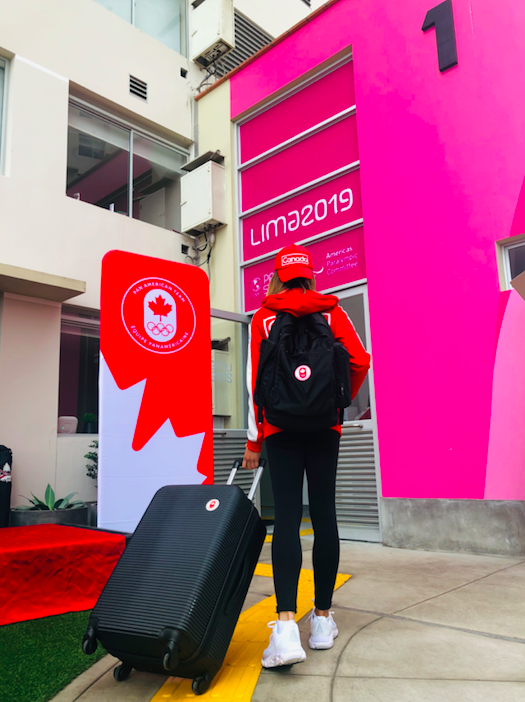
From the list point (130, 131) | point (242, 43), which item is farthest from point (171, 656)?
point (242, 43)

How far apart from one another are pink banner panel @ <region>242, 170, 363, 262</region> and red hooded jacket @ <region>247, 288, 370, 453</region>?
10.9ft

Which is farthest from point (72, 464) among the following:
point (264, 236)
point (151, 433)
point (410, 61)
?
point (410, 61)

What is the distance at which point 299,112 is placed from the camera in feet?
18.9

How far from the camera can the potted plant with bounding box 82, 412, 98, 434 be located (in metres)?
5.38

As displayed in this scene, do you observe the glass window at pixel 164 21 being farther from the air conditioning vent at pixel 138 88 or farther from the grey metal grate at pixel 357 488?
the grey metal grate at pixel 357 488

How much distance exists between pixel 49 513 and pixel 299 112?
4.69m

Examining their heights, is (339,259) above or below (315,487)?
above

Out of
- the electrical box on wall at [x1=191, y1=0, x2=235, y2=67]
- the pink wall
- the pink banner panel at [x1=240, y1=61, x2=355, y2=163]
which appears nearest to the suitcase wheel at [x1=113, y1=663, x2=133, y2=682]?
the pink wall

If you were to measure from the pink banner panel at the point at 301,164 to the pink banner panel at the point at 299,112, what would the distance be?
17cm

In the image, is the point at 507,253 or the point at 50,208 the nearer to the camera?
the point at 507,253

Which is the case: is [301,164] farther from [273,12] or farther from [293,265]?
[273,12]

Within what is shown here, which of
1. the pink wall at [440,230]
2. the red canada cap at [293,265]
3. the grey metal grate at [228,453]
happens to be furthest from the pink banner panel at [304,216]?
the red canada cap at [293,265]

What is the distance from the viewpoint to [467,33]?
4297mm

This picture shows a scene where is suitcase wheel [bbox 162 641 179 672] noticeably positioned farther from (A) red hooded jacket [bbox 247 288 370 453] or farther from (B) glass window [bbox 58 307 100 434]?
(B) glass window [bbox 58 307 100 434]
